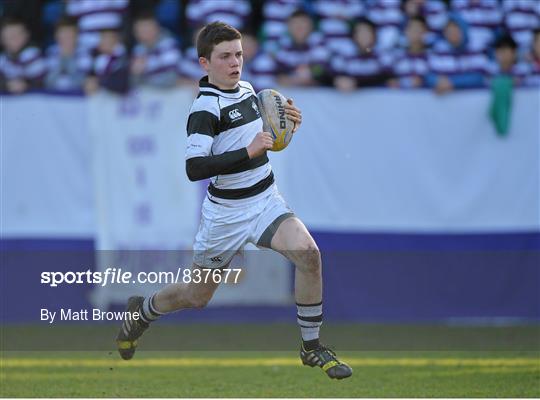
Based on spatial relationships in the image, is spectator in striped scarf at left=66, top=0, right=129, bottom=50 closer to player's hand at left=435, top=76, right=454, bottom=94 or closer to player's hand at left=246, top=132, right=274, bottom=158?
player's hand at left=435, top=76, right=454, bottom=94

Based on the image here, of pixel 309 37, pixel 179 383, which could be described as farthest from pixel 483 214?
pixel 179 383

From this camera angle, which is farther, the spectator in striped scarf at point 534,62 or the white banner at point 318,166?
the spectator in striped scarf at point 534,62

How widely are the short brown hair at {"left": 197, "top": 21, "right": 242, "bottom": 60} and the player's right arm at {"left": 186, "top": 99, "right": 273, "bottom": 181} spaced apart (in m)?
0.43

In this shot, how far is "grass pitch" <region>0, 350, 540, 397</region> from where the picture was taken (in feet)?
26.1

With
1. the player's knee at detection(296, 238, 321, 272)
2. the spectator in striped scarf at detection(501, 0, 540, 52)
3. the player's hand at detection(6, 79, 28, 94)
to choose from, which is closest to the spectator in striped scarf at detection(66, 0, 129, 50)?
the player's hand at detection(6, 79, 28, 94)

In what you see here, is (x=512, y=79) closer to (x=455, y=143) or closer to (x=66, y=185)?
(x=455, y=143)

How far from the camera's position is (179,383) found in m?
8.34

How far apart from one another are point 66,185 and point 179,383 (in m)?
3.35

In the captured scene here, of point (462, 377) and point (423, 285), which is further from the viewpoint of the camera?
point (423, 285)

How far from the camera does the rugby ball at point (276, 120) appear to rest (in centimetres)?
708

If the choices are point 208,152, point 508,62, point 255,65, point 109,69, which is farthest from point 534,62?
point 208,152

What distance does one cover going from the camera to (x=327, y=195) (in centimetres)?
1098

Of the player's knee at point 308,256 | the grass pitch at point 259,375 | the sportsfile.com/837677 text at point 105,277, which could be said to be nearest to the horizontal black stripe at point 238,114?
the player's knee at point 308,256

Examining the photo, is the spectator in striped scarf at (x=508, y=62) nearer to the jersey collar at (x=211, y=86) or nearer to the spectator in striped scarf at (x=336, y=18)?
the spectator in striped scarf at (x=336, y=18)
